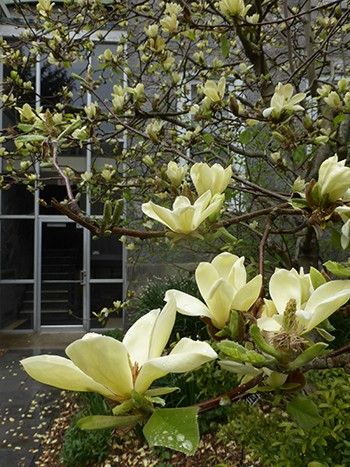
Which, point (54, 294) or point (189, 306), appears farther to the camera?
point (54, 294)

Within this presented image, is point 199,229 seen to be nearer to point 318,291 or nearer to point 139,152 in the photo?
point 318,291

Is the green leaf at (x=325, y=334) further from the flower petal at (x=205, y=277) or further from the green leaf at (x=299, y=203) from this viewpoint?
the green leaf at (x=299, y=203)

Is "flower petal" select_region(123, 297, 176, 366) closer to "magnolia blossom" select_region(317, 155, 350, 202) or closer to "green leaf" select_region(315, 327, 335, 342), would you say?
"green leaf" select_region(315, 327, 335, 342)

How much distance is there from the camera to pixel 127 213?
19.8 ft

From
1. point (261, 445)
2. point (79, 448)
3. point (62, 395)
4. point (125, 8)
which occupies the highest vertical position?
point (125, 8)

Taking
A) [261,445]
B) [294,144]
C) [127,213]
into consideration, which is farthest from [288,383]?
[127,213]

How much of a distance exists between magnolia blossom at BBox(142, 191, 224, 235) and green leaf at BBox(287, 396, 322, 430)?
325 millimetres

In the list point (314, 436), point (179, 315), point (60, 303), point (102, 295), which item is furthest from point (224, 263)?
point (60, 303)

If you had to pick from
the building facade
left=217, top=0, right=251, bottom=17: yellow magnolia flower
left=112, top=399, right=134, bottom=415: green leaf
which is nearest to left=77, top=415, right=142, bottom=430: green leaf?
left=112, top=399, right=134, bottom=415: green leaf

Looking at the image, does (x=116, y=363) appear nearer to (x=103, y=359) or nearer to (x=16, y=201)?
(x=103, y=359)

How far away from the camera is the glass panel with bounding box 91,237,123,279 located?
8.45 meters

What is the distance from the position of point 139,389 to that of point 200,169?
47 centimetres

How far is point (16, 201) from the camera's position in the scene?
8586 mm

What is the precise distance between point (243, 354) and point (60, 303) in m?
8.45
